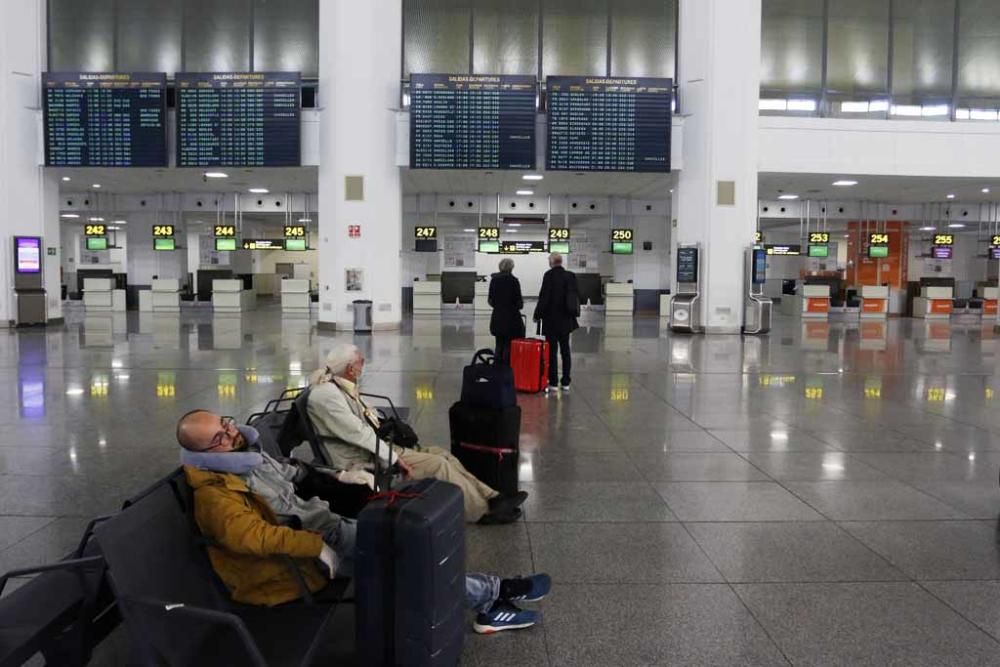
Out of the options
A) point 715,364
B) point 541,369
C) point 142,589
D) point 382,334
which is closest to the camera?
point 142,589

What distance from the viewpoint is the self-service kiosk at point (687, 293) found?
776 inches

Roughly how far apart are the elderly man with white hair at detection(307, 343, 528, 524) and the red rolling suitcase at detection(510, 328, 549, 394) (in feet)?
16.2

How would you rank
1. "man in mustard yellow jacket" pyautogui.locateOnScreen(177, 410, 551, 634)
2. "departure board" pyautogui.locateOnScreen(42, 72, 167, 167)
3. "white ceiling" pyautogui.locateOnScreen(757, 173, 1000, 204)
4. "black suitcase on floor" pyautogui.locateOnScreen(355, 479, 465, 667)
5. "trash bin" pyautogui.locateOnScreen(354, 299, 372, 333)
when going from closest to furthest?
"black suitcase on floor" pyautogui.locateOnScreen(355, 479, 465, 667) < "man in mustard yellow jacket" pyautogui.locateOnScreen(177, 410, 551, 634) < "trash bin" pyautogui.locateOnScreen(354, 299, 372, 333) < "departure board" pyautogui.locateOnScreen(42, 72, 167, 167) < "white ceiling" pyautogui.locateOnScreen(757, 173, 1000, 204)

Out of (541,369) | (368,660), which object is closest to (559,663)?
(368,660)

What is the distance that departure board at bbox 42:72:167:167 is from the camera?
1905 cm

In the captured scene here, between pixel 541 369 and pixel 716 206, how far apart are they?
11360 mm

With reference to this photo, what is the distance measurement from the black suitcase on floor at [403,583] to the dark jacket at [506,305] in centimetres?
740

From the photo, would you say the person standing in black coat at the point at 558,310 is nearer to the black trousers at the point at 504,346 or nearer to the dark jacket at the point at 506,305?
the dark jacket at the point at 506,305

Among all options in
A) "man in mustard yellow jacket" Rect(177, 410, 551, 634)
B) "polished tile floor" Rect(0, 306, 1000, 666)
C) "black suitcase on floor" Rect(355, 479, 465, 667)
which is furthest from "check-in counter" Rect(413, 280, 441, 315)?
"black suitcase on floor" Rect(355, 479, 465, 667)

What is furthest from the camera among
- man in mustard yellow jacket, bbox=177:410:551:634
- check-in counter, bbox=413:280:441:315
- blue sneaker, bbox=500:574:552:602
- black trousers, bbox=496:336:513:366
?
check-in counter, bbox=413:280:441:315

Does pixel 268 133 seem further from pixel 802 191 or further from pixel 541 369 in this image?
pixel 802 191

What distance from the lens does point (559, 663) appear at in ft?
10.4

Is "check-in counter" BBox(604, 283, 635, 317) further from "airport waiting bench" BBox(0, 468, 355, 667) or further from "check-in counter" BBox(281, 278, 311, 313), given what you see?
"airport waiting bench" BBox(0, 468, 355, 667)

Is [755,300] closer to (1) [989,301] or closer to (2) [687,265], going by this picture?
(2) [687,265]
